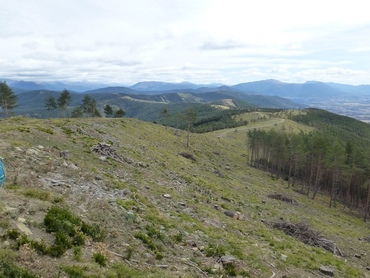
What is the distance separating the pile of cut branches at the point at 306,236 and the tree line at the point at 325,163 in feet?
125

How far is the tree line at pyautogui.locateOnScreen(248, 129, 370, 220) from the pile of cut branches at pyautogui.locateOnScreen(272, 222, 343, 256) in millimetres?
37984

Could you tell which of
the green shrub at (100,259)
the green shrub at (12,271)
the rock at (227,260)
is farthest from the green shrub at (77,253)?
the rock at (227,260)

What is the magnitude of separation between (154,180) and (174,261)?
13.9 meters

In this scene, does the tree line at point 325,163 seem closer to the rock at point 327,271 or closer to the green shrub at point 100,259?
the rock at point 327,271

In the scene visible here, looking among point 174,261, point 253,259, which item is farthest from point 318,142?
point 174,261

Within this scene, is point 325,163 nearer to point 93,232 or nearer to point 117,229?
point 117,229

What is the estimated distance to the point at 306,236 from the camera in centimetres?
2377

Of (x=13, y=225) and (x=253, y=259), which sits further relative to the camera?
(x=253, y=259)

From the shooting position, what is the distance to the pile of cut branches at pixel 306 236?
22.7 meters

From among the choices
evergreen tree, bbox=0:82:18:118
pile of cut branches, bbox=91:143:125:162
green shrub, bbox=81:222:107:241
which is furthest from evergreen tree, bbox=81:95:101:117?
green shrub, bbox=81:222:107:241

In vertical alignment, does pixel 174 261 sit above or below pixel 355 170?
above

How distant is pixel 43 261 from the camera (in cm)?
817

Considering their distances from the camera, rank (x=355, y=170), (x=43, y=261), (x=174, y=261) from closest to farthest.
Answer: (x=43, y=261) → (x=174, y=261) → (x=355, y=170)

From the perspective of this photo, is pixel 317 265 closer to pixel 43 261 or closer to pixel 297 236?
pixel 297 236
